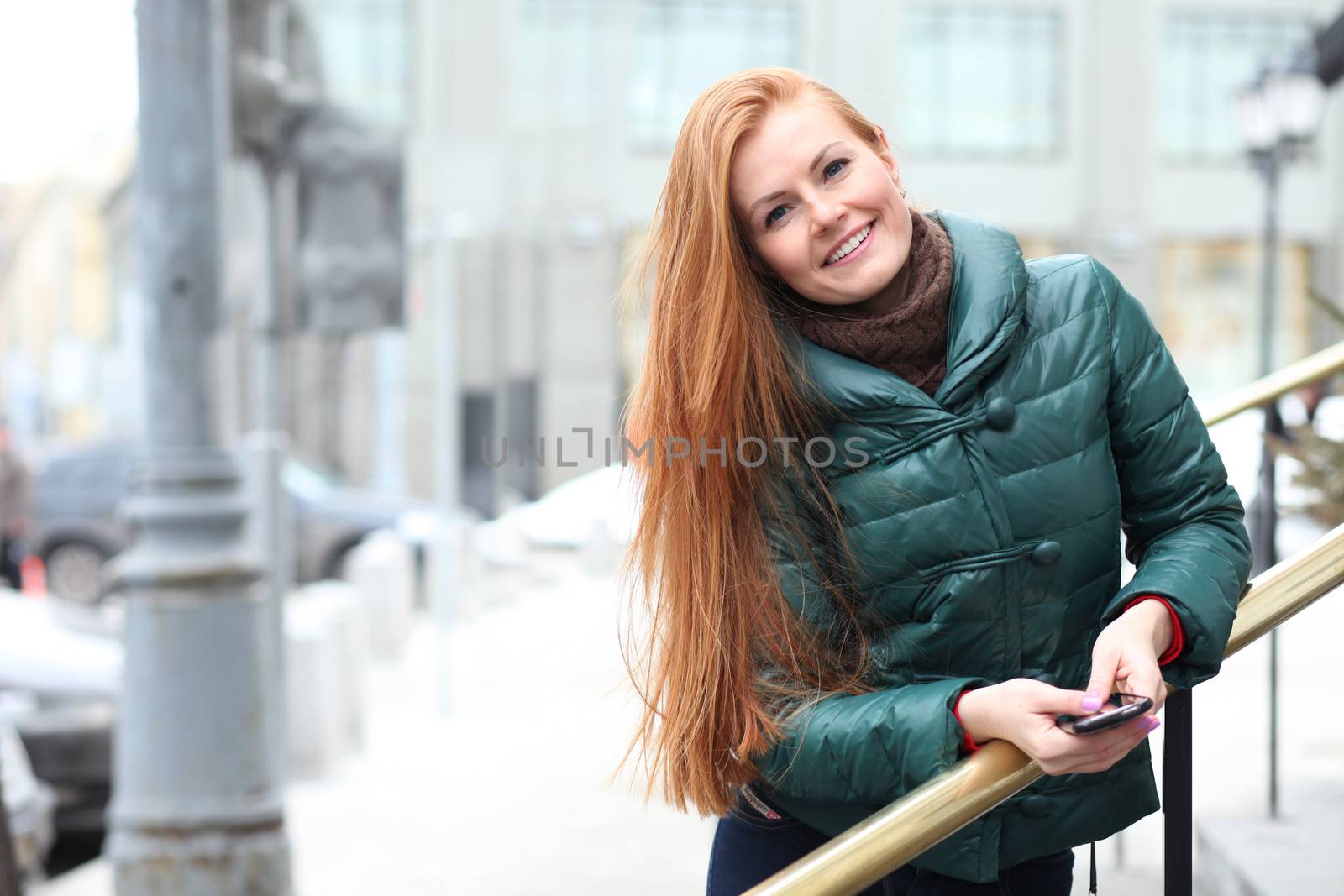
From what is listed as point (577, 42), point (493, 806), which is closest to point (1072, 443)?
point (493, 806)

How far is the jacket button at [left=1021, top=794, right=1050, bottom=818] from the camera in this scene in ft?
5.57

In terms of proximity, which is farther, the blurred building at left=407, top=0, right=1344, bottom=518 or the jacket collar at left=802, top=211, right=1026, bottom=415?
the blurred building at left=407, top=0, right=1344, bottom=518

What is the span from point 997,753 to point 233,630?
11.3 ft

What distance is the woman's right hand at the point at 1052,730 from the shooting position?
1.48m

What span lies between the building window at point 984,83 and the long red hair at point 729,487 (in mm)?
24887

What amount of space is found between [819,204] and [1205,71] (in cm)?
2696

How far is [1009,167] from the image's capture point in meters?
26.1

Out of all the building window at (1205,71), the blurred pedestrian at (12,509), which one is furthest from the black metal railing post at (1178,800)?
the building window at (1205,71)

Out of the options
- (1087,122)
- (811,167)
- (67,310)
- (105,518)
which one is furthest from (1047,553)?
(67,310)

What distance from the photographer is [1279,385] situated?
2818 millimetres

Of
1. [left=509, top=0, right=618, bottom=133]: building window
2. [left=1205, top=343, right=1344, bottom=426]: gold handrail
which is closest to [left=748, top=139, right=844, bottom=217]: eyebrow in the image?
[left=1205, top=343, right=1344, bottom=426]: gold handrail

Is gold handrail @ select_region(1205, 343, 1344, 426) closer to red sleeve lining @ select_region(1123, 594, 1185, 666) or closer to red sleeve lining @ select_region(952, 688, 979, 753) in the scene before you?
red sleeve lining @ select_region(1123, 594, 1185, 666)

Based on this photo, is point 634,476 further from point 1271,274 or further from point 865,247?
point 1271,274

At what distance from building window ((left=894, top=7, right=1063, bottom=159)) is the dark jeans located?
24948 millimetres
